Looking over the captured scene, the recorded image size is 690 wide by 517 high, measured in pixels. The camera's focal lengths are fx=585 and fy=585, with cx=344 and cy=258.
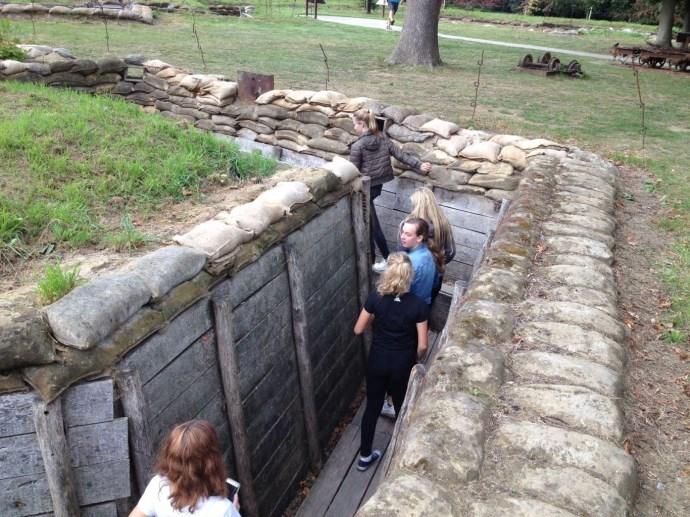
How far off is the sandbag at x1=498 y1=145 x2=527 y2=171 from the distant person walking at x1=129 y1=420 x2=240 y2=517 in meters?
5.21

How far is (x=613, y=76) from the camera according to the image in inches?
580

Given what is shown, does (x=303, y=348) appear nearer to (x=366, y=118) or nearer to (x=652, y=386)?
(x=366, y=118)

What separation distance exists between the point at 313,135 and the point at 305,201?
3.11m

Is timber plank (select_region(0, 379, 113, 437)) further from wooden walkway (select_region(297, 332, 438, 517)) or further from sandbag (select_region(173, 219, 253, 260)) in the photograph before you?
wooden walkway (select_region(297, 332, 438, 517))

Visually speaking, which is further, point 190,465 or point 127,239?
point 127,239

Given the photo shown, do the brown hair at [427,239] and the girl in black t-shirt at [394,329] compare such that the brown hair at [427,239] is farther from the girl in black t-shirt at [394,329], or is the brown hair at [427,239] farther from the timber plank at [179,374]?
the timber plank at [179,374]

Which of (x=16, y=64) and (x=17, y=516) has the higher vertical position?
(x=16, y=64)

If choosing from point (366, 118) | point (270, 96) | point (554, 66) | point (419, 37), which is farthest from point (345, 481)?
point (554, 66)

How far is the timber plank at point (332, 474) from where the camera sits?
5055mm

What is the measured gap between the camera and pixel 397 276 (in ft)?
13.8

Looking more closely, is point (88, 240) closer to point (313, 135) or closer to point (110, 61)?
point (313, 135)

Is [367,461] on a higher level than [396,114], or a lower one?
lower

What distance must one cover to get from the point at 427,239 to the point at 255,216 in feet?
4.97

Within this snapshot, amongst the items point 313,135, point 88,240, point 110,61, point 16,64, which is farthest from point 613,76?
point 88,240
